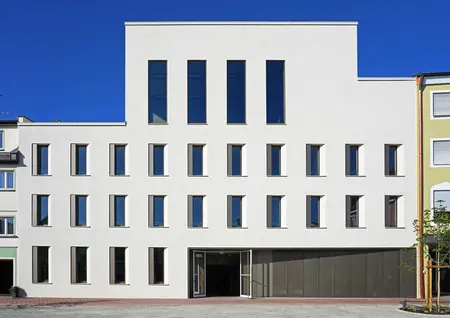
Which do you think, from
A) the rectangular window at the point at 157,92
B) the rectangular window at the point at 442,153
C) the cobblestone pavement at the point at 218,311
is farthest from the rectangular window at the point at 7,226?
the rectangular window at the point at 442,153

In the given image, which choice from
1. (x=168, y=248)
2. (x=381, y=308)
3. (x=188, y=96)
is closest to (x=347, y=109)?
(x=188, y=96)

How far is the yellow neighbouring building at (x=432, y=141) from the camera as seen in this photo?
27.1 meters

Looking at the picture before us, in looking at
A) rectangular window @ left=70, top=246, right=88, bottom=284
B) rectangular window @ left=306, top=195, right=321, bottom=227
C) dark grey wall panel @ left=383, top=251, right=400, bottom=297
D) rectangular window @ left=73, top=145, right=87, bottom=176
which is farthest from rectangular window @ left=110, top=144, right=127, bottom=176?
dark grey wall panel @ left=383, top=251, right=400, bottom=297

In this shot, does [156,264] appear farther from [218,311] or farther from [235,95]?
[235,95]

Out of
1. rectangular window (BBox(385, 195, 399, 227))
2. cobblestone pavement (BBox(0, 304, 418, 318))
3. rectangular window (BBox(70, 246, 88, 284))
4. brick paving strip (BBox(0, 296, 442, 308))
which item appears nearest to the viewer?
cobblestone pavement (BBox(0, 304, 418, 318))

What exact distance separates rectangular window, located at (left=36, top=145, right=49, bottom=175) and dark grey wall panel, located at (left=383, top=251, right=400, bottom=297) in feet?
66.3

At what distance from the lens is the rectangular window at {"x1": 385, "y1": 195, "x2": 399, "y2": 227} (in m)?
27.5

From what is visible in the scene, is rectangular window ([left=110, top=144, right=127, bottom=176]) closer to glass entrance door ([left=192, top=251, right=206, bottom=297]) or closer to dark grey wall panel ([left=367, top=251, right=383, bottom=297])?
glass entrance door ([left=192, top=251, right=206, bottom=297])

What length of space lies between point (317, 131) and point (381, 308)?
10.0 metres

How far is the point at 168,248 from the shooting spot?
27188mm

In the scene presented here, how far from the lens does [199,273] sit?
27875mm

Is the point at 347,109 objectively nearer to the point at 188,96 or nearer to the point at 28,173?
the point at 188,96

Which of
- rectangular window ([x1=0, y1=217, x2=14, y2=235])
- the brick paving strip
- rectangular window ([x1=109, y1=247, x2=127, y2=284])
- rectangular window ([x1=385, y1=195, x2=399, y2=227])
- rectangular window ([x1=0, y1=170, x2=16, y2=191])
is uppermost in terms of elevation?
rectangular window ([x1=0, y1=170, x2=16, y2=191])

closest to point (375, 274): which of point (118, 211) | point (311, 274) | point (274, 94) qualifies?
point (311, 274)
